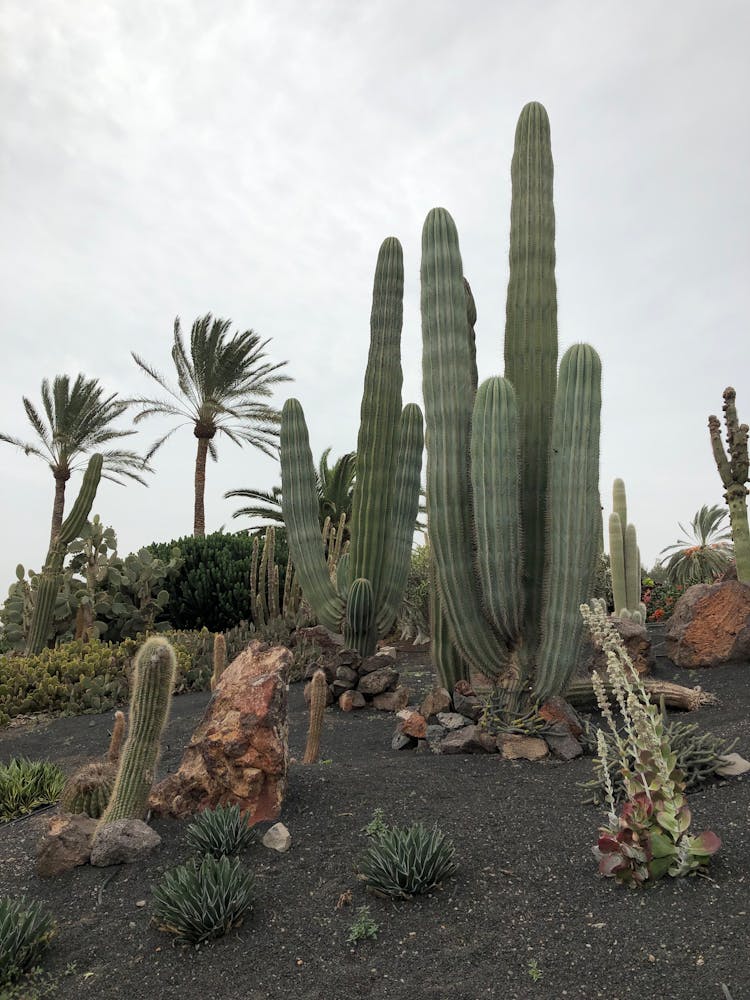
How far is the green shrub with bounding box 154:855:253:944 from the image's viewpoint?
10.6 feet

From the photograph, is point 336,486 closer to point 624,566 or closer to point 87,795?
point 624,566

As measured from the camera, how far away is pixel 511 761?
17.9 ft

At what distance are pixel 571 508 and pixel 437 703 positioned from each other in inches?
74.0

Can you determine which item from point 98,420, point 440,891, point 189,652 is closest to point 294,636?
point 189,652

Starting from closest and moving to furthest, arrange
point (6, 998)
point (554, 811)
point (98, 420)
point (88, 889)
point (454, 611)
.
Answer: point (6, 998)
point (88, 889)
point (554, 811)
point (454, 611)
point (98, 420)

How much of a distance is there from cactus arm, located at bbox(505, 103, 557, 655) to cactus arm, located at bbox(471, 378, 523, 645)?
0.31 m

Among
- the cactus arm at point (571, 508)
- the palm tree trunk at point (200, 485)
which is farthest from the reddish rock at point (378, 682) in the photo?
the palm tree trunk at point (200, 485)

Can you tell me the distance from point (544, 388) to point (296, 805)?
3582 millimetres

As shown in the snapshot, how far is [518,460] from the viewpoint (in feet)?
19.6

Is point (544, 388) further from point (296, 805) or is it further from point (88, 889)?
point (88, 889)

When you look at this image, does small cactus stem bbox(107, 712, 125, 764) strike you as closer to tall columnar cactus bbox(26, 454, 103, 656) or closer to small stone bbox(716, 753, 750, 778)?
small stone bbox(716, 753, 750, 778)

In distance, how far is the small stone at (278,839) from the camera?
12.8 feet

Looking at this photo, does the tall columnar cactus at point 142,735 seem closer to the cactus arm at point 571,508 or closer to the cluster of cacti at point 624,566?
the cactus arm at point 571,508

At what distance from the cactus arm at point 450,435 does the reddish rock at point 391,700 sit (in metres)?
2.17
